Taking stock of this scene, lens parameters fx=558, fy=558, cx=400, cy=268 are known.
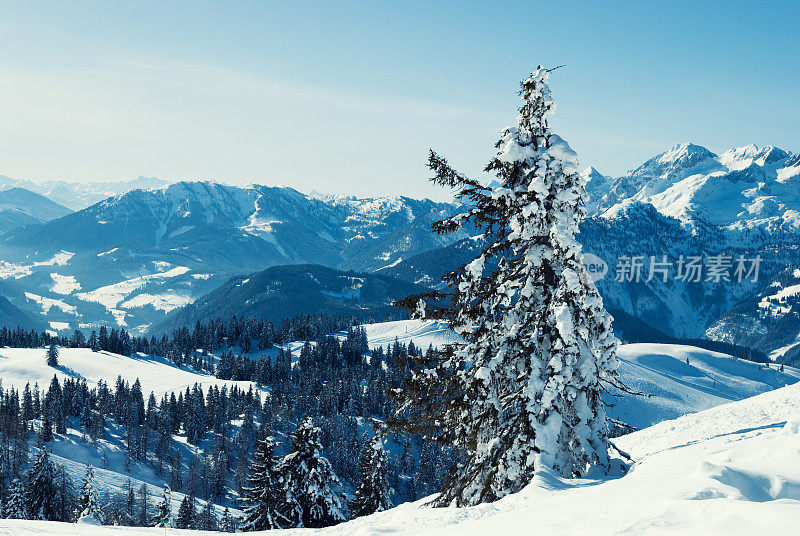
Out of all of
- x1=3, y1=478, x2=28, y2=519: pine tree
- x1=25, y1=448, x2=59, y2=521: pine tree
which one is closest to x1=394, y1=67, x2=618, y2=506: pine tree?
x1=25, y1=448, x2=59, y2=521: pine tree

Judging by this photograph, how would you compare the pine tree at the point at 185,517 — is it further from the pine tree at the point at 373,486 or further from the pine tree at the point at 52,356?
the pine tree at the point at 52,356

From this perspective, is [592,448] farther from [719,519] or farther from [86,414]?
[86,414]

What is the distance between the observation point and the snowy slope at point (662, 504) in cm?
747

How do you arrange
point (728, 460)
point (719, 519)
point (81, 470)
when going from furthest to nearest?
point (81, 470) → point (728, 460) → point (719, 519)

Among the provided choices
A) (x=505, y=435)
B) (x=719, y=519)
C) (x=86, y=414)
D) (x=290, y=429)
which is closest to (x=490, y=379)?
(x=505, y=435)

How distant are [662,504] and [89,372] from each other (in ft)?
681

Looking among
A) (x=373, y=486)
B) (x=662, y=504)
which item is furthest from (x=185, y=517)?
(x=662, y=504)

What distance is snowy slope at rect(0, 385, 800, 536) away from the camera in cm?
747

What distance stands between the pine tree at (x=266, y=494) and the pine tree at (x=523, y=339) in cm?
2336

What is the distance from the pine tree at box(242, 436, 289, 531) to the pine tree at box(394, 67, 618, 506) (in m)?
23.4

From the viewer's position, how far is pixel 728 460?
11180mm

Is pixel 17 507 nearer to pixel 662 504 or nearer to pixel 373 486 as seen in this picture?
pixel 373 486

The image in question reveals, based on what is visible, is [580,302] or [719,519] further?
[580,302]

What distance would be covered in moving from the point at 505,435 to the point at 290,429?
476 ft
